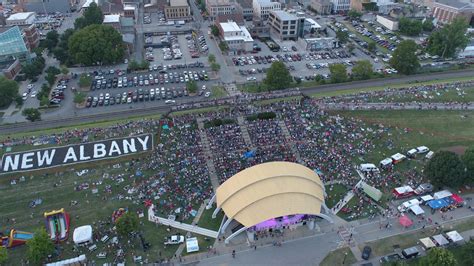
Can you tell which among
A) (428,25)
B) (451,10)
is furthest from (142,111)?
(451,10)

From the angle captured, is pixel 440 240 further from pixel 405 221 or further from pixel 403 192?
pixel 403 192

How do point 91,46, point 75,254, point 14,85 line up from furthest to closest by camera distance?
point 91,46
point 14,85
point 75,254

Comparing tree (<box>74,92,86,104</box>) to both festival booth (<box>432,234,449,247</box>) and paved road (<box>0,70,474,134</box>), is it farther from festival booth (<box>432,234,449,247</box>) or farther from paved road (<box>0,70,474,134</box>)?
festival booth (<box>432,234,449,247</box>)

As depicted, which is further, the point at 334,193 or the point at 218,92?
the point at 218,92

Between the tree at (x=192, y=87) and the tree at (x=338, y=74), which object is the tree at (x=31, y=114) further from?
the tree at (x=338, y=74)

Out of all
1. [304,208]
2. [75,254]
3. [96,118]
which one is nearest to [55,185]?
[75,254]

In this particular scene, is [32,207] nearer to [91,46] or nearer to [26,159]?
[26,159]
